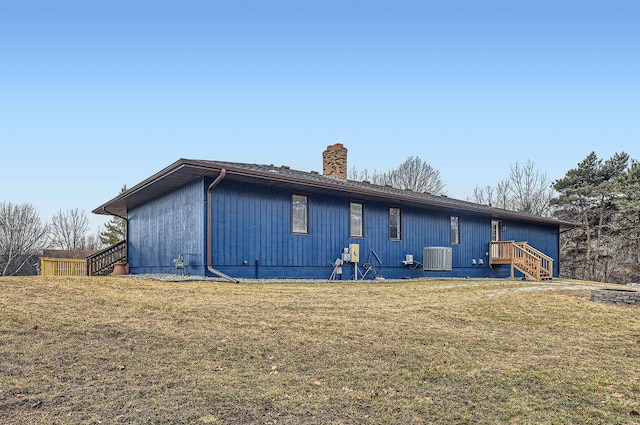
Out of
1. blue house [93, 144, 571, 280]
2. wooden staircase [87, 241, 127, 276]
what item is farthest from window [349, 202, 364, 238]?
wooden staircase [87, 241, 127, 276]

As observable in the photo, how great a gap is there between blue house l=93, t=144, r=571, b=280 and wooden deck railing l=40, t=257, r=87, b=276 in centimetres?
180

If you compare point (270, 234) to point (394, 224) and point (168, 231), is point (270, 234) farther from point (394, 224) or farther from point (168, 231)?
point (394, 224)

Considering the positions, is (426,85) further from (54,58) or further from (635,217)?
(635,217)

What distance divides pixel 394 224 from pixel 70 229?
4633 centimetres

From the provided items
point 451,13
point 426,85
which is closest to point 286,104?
point 426,85

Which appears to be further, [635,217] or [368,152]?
[368,152]

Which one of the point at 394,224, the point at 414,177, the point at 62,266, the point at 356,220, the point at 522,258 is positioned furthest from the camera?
the point at 414,177

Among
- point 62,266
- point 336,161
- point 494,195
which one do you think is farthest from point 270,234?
point 494,195

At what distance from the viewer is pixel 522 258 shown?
18.0m

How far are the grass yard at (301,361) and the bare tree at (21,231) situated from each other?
131ft

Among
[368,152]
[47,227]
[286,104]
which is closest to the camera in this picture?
[286,104]

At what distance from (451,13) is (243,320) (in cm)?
1378

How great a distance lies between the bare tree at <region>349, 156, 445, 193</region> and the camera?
4028 cm

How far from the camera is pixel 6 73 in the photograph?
57.2 ft
